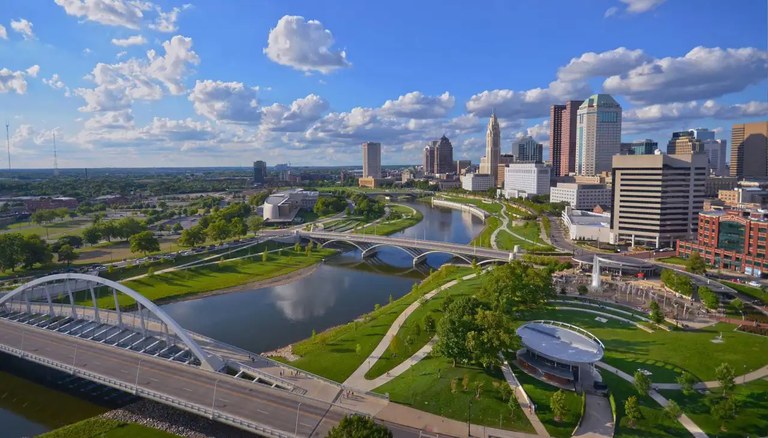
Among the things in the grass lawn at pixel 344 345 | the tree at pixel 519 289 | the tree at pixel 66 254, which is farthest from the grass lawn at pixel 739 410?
the tree at pixel 66 254

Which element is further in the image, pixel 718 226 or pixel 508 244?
pixel 508 244

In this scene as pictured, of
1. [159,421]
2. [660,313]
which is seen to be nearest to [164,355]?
[159,421]

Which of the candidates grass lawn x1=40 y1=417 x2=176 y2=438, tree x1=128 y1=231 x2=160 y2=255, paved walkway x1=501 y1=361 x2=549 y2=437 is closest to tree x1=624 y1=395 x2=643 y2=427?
paved walkway x1=501 y1=361 x2=549 y2=437

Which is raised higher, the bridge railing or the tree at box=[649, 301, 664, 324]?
the tree at box=[649, 301, 664, 324]

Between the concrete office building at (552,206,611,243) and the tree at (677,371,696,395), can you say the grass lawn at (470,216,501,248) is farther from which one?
the tree at (677,371,696,395)

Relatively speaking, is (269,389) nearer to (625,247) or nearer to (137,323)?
(137,323)

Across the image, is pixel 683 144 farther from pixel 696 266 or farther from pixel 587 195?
pixel 696 266
